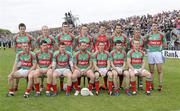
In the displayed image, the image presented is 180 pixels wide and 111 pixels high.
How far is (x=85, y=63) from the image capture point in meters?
10.9

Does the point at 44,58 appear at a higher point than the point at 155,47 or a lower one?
lower

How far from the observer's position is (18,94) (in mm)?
10789

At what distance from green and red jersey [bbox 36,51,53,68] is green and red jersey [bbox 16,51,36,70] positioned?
7.0 inches

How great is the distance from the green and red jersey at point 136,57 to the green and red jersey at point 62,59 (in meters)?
1.74

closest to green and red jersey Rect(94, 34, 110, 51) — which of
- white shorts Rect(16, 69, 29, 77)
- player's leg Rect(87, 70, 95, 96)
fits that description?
player's leg Rect(87, 70, 95, 96)

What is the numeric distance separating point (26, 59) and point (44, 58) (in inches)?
20.5

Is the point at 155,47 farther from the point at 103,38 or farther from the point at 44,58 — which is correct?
the point at 44,58

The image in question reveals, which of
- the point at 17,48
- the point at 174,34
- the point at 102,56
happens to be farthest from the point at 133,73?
the point at 174,34

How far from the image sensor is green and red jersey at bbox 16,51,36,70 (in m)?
10.8

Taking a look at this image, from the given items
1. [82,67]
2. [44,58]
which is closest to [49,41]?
[44,58]

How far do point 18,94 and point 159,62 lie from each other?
4.28 metres

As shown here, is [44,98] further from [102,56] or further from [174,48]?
[174,48]

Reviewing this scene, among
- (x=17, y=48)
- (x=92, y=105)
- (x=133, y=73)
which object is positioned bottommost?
(x=92, y=105)

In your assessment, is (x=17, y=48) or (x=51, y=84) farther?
(x=17, y=48)
